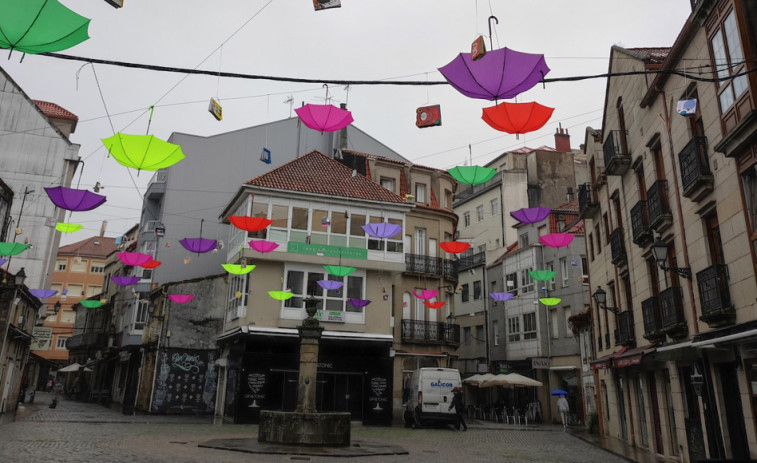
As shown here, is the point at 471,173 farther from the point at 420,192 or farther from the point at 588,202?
the point at 420,192

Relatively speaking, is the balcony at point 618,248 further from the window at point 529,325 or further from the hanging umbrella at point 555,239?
the window at point 529,325

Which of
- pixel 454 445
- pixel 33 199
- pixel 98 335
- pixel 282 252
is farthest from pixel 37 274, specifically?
pixel 454 445

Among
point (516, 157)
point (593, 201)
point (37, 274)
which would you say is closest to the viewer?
point (593, 201)

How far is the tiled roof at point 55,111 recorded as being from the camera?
41.1 m

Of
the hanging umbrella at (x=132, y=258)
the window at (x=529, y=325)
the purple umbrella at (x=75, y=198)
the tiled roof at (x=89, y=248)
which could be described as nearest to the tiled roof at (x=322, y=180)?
the hanging umbrella at (x=132, y=258)

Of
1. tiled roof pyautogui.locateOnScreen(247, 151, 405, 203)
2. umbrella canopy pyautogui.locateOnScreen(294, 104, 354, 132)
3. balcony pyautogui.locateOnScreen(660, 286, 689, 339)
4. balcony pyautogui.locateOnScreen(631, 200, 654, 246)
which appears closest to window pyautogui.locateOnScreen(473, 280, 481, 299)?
tiled roof pyautogui.locateOnScreen(247, 151, 405, 203)

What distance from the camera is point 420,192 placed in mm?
34531

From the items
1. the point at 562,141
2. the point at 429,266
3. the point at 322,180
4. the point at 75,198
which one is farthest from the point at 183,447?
the point at 562,141

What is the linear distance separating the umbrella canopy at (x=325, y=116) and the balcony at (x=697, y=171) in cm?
790

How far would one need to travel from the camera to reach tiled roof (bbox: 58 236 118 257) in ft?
231

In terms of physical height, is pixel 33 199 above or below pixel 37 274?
above

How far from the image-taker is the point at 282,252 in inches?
1059

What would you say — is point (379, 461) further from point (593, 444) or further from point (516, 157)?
point (516, 157)

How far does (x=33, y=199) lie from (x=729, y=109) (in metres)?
38.1
